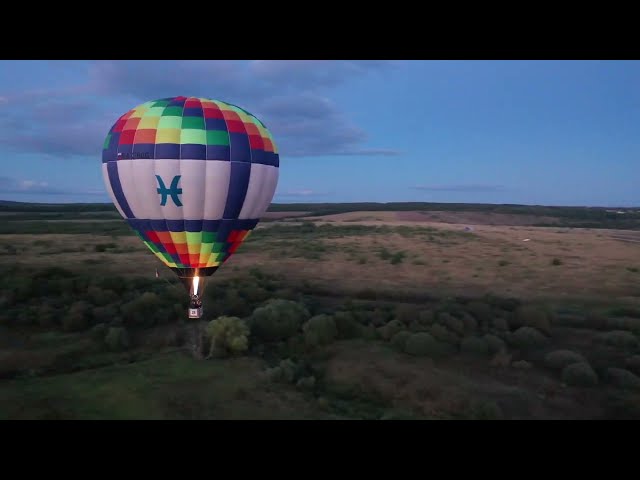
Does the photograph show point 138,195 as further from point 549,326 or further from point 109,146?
point 549,326

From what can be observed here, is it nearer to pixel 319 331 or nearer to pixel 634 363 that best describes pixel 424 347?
pixel 319 331

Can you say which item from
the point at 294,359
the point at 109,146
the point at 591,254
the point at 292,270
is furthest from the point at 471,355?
the point at 591,254

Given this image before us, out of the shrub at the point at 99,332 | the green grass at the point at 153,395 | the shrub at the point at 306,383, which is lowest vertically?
the green grass at the point at 153,395

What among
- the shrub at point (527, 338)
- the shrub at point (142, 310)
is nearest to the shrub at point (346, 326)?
the shrub at point (527, 338)

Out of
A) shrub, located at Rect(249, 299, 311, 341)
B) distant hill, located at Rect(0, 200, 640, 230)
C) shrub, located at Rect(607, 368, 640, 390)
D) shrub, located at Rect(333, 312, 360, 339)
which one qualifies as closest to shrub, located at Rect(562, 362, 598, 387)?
shrub, located at Rect(607, 368, 640, 390)

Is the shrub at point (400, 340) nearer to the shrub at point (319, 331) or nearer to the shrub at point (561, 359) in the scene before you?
the shrub at point (319, 331)

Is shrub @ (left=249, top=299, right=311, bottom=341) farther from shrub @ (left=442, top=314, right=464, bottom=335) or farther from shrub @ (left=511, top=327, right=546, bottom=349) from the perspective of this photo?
shrub @ (left=511, top=327, right=546, bottom=349)
